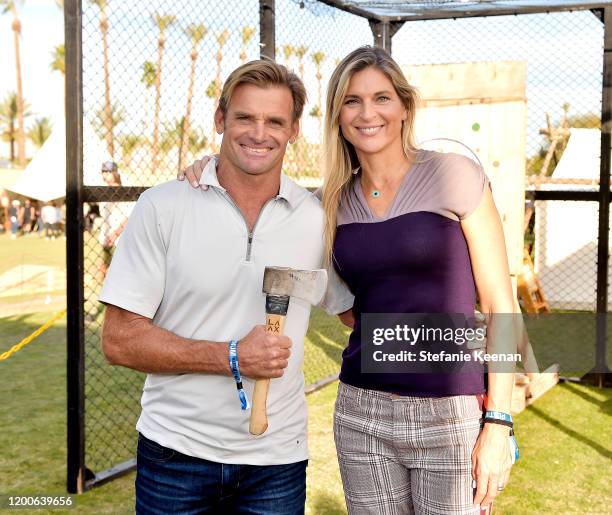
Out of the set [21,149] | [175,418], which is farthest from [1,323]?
[21,149]

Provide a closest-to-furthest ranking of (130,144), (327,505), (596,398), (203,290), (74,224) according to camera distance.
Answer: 1. (203,290)
2. (74,224)
3. (327,505)
4. (596,398)
5. (130,144)

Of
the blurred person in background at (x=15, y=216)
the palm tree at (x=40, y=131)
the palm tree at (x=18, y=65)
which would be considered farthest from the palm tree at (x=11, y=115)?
the blurred person in background at (x=15, y=216)

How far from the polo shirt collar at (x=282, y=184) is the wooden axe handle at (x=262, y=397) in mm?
394

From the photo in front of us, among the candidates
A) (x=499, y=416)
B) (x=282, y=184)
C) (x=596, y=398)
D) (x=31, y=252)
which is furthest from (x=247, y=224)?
(x=31, y=252)

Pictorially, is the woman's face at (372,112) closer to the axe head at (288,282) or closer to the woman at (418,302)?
the woman at (418,302)

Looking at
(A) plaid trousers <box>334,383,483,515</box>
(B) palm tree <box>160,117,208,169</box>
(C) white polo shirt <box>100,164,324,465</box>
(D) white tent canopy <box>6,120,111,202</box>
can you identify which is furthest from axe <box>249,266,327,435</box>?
(D) white tent canopy <box>6,120,111,202</box>

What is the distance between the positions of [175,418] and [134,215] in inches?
23.7

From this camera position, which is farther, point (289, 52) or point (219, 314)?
point (289, 52)

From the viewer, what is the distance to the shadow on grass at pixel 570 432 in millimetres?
5234

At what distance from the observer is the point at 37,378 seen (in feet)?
23.9

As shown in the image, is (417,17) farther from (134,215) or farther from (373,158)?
(134,215)

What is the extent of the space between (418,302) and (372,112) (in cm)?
62

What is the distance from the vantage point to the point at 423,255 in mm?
2154

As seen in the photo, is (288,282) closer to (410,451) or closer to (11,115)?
(410,451)
